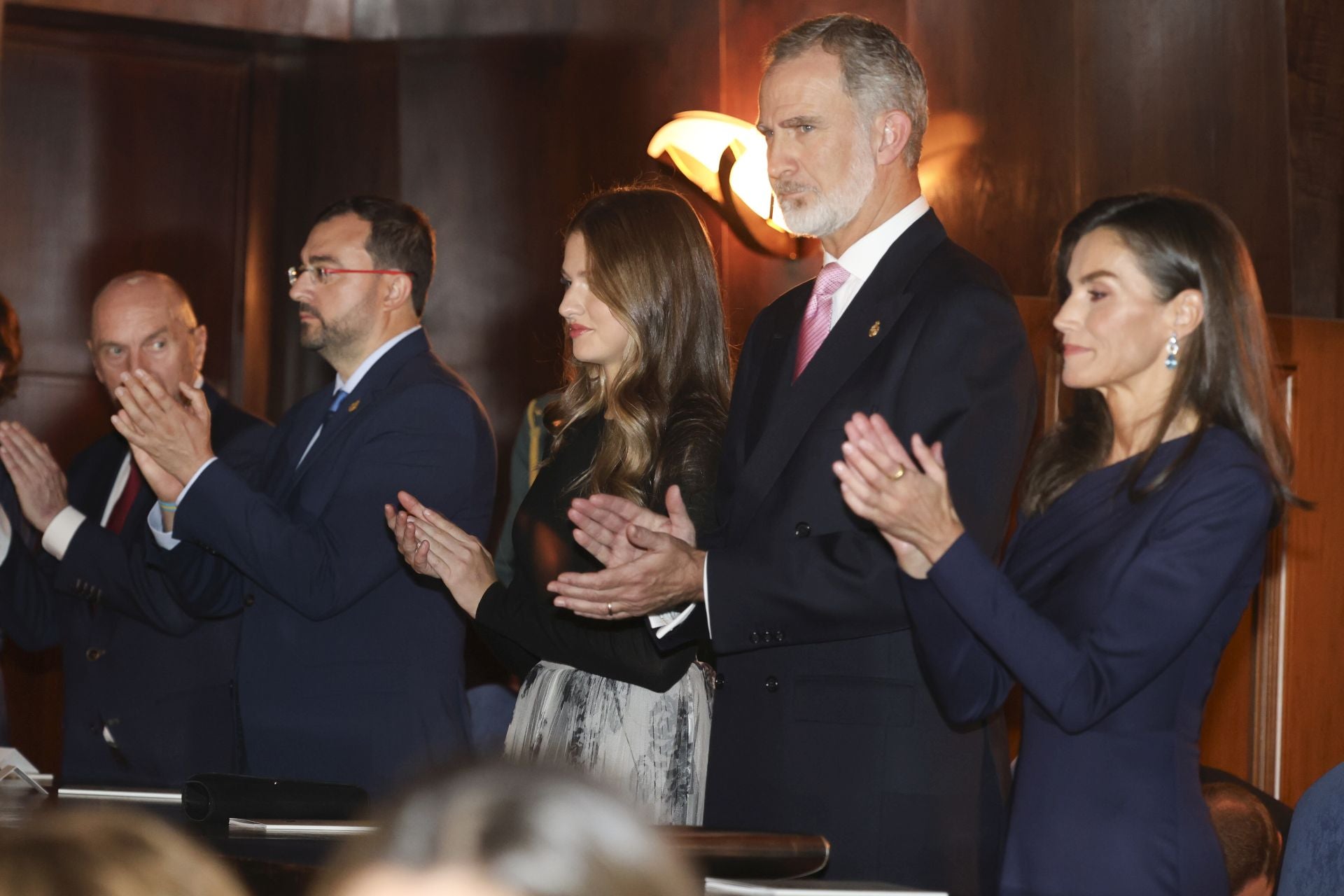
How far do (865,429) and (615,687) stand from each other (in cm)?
95

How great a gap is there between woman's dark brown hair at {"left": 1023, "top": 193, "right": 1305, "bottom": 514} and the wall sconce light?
1938 mm

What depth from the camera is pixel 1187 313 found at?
2088 millimetres

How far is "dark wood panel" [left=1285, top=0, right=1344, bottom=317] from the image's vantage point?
14.9ft

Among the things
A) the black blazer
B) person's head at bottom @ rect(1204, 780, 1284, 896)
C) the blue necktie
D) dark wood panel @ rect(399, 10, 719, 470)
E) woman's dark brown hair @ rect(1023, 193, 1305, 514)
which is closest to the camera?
woman's dark brown hair @ rect(1023, 193, 1305, 514)

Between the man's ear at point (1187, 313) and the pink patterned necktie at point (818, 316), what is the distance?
541 mm

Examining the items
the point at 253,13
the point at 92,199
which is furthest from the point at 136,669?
the point at 253,13

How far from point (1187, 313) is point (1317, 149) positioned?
2.88 meters

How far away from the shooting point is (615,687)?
2.67 meters

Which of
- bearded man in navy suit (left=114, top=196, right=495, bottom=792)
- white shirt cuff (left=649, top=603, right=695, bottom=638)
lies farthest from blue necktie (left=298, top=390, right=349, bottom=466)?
white shirt cuff (left=649, top=603, right=695, bottom=638)

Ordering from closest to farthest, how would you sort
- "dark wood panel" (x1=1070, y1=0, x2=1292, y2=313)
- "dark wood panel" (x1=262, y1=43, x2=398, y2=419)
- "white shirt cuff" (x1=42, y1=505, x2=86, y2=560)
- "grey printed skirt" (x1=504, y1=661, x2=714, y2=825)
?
"grey printed skirt" (x1=504, y1=661, x2=714, y2=825) < "white shirt cuff" (x1=42, y1=505, x2=86, y2=560) < "dark wood panel" (x1=1070, y1=0, x2=1292, y2=313) < "dark wood panel" (x1=262, y1=43, x2=398, y2=419)

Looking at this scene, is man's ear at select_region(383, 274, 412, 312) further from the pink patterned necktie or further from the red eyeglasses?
the pink patterned necktie

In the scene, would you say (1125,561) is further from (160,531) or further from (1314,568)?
(1314,568)

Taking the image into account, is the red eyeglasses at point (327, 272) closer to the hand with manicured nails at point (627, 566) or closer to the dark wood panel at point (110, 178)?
the hand with manicured nails at point (627, 566)

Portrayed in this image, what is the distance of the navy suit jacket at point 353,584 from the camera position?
9.57 ft
